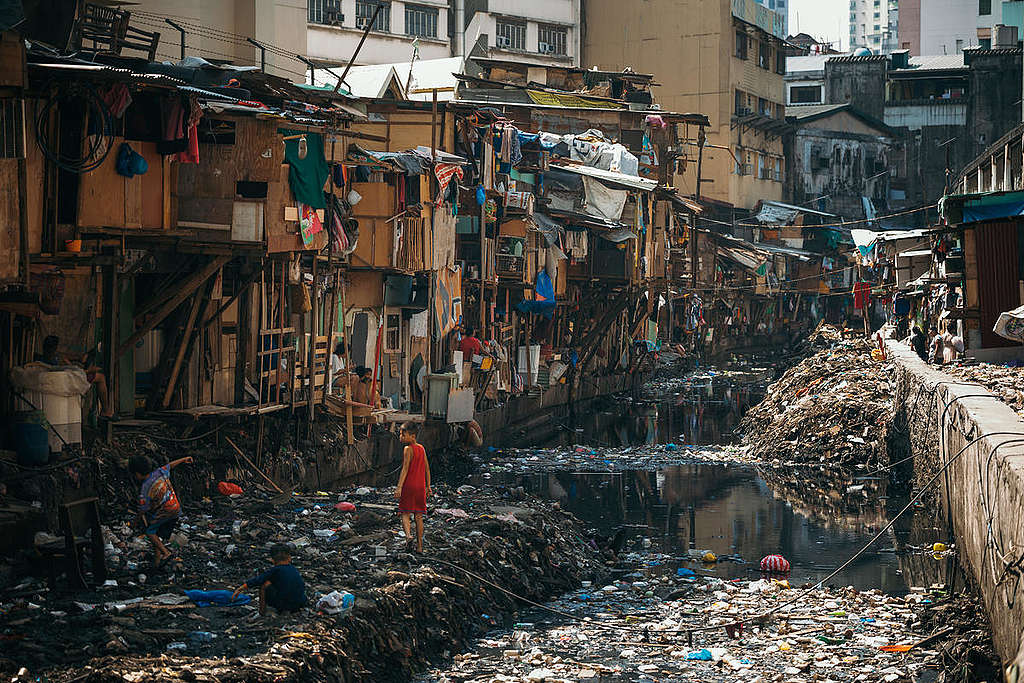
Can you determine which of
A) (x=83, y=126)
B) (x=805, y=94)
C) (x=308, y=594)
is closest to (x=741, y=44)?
(x=805, y=94)

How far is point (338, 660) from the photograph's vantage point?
10.4 metres

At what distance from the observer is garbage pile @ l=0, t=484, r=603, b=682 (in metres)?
9.65

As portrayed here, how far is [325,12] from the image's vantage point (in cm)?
4394

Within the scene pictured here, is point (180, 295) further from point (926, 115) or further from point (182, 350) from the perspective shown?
point (926, 115)

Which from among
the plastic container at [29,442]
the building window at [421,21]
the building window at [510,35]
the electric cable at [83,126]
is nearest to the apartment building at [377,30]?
the building window at [421,21]

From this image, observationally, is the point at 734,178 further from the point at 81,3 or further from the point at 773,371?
the point at 81,3

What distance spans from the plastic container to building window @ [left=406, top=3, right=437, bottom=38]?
35822mm

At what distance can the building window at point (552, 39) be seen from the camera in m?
52.6

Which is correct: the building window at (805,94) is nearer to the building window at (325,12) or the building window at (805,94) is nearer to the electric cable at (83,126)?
the building window at (325,12)

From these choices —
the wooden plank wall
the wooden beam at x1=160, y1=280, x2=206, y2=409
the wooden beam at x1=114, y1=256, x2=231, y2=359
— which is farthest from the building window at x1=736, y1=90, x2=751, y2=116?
the wooden plank wall

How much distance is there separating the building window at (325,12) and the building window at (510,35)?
830 cm

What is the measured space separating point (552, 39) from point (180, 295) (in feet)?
132

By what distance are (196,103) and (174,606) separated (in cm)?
679

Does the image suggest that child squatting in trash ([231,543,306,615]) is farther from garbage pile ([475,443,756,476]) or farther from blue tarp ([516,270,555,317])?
blue tarp ([516,270,555,317])
